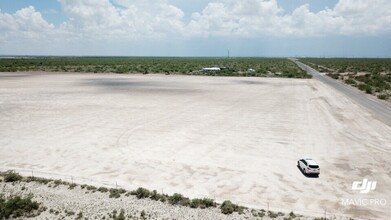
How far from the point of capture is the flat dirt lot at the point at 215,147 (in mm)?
19672

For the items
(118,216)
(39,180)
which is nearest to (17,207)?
(39,180)

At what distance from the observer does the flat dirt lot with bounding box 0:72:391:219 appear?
19.7 meters

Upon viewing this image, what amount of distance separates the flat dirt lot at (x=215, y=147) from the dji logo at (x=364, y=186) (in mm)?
457

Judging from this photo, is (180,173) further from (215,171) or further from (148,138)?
(148,138)

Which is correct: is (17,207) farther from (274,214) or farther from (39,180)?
(274,214)

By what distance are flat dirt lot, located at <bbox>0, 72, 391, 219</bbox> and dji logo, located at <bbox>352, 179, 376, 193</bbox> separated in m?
0.46

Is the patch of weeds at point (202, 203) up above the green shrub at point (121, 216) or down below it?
above

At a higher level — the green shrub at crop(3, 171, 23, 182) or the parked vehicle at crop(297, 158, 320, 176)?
the parked vehicle at crop(297, 158, 320, 176)

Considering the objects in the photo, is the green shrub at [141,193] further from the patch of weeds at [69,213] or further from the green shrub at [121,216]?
the patch of weeds at [69,213]

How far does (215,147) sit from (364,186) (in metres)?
12.3

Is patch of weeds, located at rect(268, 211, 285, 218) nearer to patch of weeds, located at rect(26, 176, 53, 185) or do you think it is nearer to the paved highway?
patch of weeds, located at rect(26, 176, 53, 185)

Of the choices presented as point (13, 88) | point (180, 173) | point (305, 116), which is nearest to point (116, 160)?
point (180, 173)

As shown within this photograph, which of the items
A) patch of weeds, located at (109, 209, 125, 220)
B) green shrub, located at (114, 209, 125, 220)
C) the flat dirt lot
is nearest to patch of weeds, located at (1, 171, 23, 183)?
the flat dirt lot

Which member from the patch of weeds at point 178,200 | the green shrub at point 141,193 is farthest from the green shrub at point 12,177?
the patch of weeds at point 178,200
